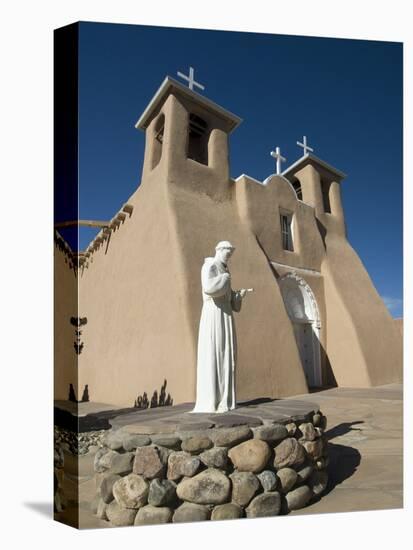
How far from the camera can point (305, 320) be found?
36.6 feet

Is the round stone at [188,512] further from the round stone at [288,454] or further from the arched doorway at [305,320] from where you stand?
the arched doorway at [305,320]

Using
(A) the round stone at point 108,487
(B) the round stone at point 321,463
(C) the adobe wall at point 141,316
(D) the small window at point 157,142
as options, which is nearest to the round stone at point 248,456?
(B) the round stone at point 321,463

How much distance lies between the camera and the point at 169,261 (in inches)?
300

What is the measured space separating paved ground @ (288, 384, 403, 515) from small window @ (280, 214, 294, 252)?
3928mm

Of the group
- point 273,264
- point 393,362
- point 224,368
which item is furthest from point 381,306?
point 224,368

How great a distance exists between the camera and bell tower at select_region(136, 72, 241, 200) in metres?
8.53

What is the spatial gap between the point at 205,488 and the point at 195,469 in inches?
7.6

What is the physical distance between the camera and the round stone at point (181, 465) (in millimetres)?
4004

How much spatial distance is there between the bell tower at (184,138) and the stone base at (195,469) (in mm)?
5101

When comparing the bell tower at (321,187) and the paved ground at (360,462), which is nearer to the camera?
the paved ground at (360,462)

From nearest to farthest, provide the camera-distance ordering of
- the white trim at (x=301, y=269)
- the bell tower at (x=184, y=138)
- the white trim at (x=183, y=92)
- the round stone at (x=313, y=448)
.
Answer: the round stone at (x=313, y=448)
the white trim at (x=183, y=92)
the bell tower at (x=184, y=138)
the white trim at (x=301, y=269)

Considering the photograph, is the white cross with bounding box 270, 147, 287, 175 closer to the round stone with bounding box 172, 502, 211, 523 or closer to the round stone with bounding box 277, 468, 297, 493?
the round stone with bounding box 277, 468, 297, 493

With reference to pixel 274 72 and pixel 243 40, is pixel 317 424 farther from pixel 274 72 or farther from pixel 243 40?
pixel 274 72

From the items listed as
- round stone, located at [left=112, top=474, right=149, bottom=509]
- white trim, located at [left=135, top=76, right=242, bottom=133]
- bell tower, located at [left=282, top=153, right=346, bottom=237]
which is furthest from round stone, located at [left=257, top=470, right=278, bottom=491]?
bell tower, located at [left=282, top=153, right=346, bottom=237]
